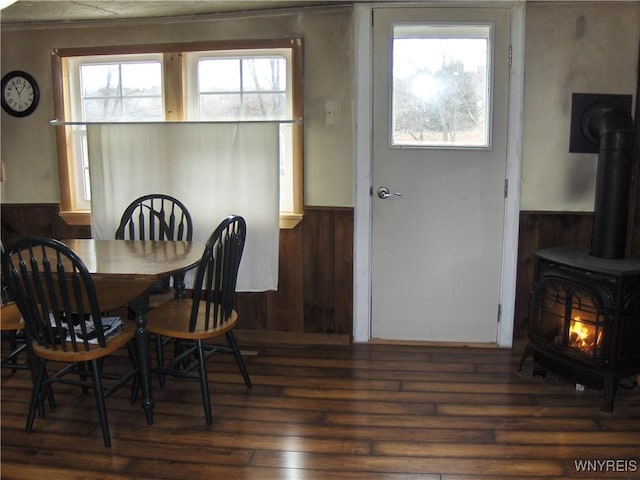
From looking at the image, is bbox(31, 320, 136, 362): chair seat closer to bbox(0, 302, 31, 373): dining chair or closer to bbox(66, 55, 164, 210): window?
bbox(0, 302, 31, 373): dining chair

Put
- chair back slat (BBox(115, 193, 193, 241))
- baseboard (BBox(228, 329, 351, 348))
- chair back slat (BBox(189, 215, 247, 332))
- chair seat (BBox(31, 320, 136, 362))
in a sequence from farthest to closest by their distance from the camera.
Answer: baseboard (BBox(228, 329, 351, 348)) → chair back slat (BBox(115, 193, 193, 241)) → chair back slat (BBox(189, 215, 247, 332)) → chair seat (BBox(31, 320, 136, 362))

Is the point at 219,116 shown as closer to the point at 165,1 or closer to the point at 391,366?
the point at 165,1

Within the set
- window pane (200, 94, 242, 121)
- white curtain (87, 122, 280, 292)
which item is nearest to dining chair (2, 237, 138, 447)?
white curtain (87, 122, 280, 292)

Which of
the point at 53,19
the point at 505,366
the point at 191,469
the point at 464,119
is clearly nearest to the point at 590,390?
the point at 505,366

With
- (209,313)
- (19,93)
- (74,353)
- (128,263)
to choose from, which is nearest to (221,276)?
(209,313)

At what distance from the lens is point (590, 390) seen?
276cm

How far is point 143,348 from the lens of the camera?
7.93 ft

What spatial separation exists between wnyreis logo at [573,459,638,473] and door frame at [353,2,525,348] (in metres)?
1.23

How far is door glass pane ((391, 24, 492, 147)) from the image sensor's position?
3.18 m

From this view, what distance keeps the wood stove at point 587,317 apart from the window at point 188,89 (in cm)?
145

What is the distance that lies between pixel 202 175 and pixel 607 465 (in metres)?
2.48

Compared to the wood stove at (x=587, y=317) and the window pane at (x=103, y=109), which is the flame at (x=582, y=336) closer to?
the wood stove at (x=587, y=317)

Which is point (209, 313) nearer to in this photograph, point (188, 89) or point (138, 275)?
point (138, 275)

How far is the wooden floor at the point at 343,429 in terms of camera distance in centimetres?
214
